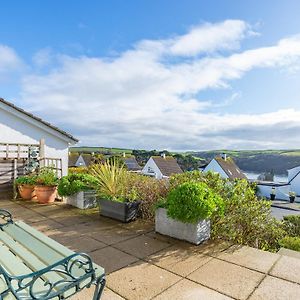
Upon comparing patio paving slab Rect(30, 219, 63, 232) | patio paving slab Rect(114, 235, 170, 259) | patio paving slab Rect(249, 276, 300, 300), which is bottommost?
patio paving slab Rect(249, 276, 300, 300)

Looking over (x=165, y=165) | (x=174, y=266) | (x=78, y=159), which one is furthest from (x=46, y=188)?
(x=78, y=159)

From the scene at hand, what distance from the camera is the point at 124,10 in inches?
283

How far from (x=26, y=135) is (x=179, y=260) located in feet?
A: 38.3

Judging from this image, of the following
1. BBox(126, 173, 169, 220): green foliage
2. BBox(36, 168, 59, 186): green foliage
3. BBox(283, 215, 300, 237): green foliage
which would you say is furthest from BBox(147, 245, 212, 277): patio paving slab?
BBox(283, 215, 300, 237): green foliage

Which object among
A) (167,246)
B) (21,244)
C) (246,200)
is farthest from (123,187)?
(21,244)

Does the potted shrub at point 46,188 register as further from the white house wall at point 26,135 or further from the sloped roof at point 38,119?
the sloped roof at point 38,119

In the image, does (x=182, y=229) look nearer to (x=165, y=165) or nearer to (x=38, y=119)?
(x=38, y=119)

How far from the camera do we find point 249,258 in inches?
148

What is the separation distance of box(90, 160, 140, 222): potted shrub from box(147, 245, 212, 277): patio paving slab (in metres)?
1.80

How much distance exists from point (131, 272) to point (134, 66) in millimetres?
6650

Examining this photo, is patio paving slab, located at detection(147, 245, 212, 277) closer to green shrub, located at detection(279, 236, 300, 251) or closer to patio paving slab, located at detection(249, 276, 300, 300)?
patio paving slab, located at detection(249, 276, 300, 300)

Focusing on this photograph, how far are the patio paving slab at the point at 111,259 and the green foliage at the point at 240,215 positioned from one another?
1800mm

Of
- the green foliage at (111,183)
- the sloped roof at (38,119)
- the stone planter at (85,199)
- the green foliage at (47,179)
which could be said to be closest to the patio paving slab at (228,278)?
the green foliage at (111,183)

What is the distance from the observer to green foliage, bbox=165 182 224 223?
4.24 m
